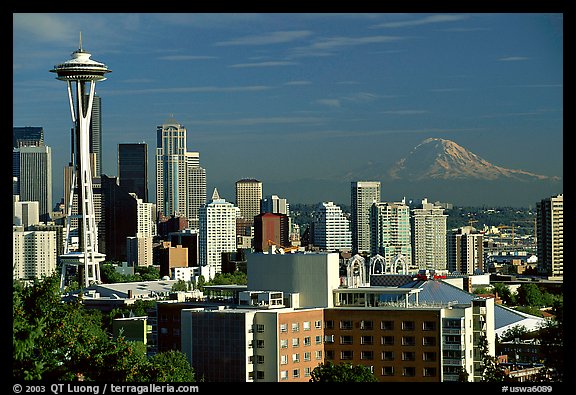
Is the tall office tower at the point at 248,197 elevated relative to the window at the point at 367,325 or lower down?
elevated

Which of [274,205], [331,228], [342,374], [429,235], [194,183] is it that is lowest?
[342,374]

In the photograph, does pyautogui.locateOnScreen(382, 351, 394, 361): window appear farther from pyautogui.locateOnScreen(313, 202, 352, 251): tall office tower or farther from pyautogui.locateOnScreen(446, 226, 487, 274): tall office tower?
pyautogui.locateOnScreen(446, 226, 487, 274): tall office tower

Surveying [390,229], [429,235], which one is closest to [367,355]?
[390,229]

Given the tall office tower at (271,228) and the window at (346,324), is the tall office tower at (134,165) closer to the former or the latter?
the tall office tower at (271,228)

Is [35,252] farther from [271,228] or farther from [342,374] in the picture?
[342,374]

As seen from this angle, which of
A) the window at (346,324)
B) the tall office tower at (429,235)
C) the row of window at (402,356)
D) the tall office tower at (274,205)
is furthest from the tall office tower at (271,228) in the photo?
the row of window at (402,356)
